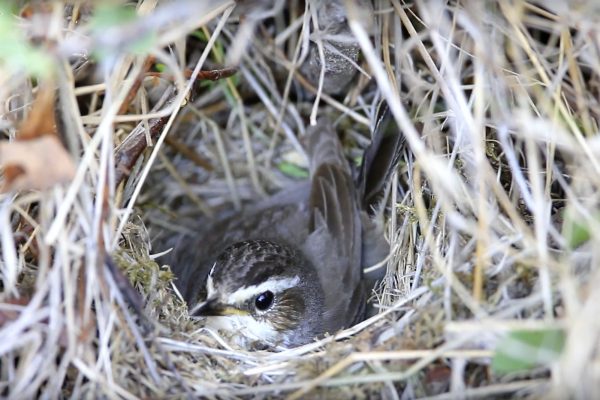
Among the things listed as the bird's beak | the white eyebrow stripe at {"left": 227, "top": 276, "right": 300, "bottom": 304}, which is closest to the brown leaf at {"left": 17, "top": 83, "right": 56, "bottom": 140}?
the bird's beak

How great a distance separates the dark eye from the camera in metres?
4.21

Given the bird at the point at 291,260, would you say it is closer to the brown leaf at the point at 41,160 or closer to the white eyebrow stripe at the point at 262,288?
the white eyebrow stripe at the point at 262,288

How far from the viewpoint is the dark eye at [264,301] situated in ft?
13.8

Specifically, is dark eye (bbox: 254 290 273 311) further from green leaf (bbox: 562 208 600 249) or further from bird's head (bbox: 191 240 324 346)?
green leaf (bbox: 562 208 600 249)

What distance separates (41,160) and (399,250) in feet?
7.17

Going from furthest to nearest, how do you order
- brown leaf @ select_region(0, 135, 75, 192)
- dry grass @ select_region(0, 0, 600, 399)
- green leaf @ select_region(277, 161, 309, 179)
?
green leaf @ select_region(277, 161, 309, 179) < dry grass @ select_region(0, 0, 600, 399) < brown leaf @ select_region(0, 135, 75, 192)

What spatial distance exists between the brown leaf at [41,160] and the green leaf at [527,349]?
170 centimetres

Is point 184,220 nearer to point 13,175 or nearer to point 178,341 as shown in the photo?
point 178,341

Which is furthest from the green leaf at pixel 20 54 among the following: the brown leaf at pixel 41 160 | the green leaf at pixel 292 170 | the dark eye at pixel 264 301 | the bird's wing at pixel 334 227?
the green leaf at pixel 292 170

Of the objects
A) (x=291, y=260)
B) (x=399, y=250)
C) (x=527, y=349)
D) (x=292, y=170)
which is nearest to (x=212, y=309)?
(x=291, y=260)

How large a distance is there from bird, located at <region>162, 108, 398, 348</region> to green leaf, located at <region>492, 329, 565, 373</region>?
176 cm

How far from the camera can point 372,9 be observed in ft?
13.1

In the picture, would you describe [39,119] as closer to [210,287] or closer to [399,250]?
[210,287]

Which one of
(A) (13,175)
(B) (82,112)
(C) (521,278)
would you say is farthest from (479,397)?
(B) (82,112)
